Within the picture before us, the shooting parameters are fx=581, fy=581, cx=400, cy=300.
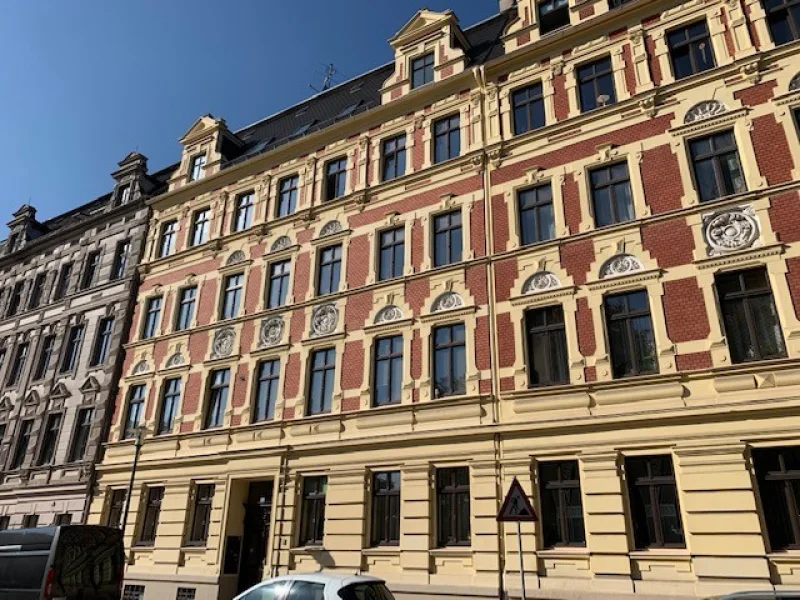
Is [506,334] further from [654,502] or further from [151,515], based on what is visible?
[151,515]

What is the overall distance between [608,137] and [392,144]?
7281 millimetres

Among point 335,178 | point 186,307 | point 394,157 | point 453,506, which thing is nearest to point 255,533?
point 453,506

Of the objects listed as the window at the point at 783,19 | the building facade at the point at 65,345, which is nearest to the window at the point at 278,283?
the building facade at the point at 65,345

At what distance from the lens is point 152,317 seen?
2305cm

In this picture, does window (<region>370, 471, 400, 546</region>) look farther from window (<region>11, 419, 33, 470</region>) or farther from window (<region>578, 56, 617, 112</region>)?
window (<region>11, 419, 33, 470</region>)

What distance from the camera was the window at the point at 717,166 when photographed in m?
13.3

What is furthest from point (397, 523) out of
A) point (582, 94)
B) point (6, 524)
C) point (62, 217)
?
point (62, 217)

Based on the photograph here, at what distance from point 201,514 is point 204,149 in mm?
15133

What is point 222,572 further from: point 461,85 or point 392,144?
point 461,85

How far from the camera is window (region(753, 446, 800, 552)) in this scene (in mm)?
10578

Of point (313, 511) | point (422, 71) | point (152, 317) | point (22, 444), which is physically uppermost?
point (422, 71)

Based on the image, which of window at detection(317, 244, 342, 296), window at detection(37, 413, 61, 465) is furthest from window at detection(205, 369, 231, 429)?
window at detection(37, 413, 61, 465)

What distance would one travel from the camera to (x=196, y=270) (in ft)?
73.5

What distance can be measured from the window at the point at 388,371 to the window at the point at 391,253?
2.09 metres
